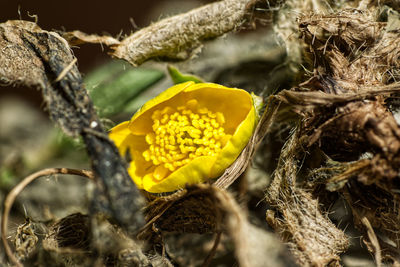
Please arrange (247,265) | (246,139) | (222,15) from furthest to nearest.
→ (222,15), (246,139), (247,265)

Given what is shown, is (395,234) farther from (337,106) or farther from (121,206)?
(121,206)

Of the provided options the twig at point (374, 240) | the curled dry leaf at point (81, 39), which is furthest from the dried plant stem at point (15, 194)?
the twig at point (374, 240)

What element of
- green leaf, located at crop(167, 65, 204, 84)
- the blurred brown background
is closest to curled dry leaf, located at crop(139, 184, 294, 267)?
green leaf, located at crop(167, 65, 204, 84)

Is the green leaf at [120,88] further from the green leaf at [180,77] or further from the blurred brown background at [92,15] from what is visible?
the blurred brown background at [92,15]

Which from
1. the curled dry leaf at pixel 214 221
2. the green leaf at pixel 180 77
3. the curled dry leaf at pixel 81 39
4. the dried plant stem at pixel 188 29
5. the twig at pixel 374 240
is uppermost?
the curled dry leaf at pixel 81 39

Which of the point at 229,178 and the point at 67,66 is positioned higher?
the point at 67,66

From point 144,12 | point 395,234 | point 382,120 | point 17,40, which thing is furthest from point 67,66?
point 144,12

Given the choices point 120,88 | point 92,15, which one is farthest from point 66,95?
point 92,15
